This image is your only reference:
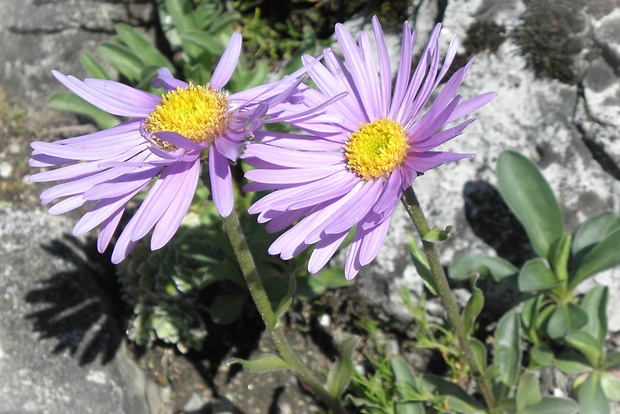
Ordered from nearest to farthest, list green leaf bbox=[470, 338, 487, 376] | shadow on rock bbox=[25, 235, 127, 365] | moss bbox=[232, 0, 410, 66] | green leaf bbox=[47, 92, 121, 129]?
green leaf bbox=[470, 338, 487, 376] < shadow on rock bbox=[25, 235, 127, 365] < green leaf bbox=[47, 92, 121, 129] < moss bbox=[232, 0, 410, 66]

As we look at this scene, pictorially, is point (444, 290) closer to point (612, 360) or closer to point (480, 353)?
point (480, 353)

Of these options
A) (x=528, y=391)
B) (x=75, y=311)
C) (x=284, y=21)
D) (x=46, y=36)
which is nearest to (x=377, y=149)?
(x=528, y=391)

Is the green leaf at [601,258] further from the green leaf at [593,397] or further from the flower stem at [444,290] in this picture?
the flower stem at [444,290]

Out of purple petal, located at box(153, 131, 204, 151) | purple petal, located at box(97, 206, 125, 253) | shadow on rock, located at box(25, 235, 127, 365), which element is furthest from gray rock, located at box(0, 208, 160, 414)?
purple petal, located at box(153, 131, 204, 151)

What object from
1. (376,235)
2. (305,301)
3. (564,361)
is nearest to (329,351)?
(305,301)

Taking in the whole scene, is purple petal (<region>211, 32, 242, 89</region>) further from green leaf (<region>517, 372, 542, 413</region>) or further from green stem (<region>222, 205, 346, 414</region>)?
green leaf (<region>517, 372, 542, 413</region>)

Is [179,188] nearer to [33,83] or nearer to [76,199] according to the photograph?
[76,199]
